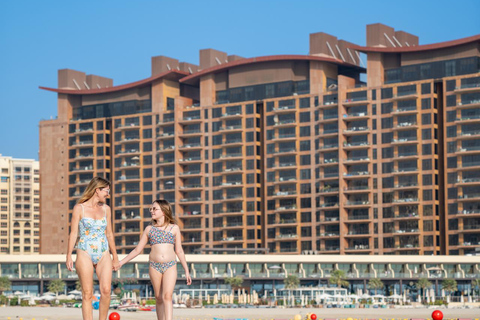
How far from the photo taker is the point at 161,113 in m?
173

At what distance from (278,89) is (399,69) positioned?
21320mm

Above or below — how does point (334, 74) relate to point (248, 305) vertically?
above

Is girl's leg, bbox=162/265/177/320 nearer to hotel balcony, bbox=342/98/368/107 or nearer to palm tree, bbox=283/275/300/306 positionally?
palm tree, bbox=283/275/300/306

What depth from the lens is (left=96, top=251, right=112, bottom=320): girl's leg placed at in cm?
1991

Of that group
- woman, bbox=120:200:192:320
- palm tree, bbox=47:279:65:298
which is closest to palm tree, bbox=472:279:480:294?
palm tree, bbox=47:279:65:298

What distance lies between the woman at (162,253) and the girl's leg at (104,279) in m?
1.10

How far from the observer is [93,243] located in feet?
66.2

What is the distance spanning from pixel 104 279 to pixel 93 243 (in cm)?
82

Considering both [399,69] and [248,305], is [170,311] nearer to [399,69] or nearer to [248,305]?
[248,305]

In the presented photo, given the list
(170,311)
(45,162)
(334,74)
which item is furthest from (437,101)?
(170,311)

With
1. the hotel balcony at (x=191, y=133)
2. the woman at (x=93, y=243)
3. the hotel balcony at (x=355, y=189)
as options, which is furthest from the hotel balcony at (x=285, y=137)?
the woman at (x=93, y=243)

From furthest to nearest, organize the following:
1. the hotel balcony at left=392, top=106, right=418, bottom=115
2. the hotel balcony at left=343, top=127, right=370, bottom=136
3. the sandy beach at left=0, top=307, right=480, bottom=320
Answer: the hotel balcony at left=343, top=127, right=370, bottom=136
the hotel balcony at left=392, top=106, right=418, bottom=115
the sandy beach at left=0, top=307, right=480, bottom=320

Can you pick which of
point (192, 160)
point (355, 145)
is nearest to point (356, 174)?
point (355, 145)

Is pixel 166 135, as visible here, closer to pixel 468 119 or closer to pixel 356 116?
pixel 356 116
